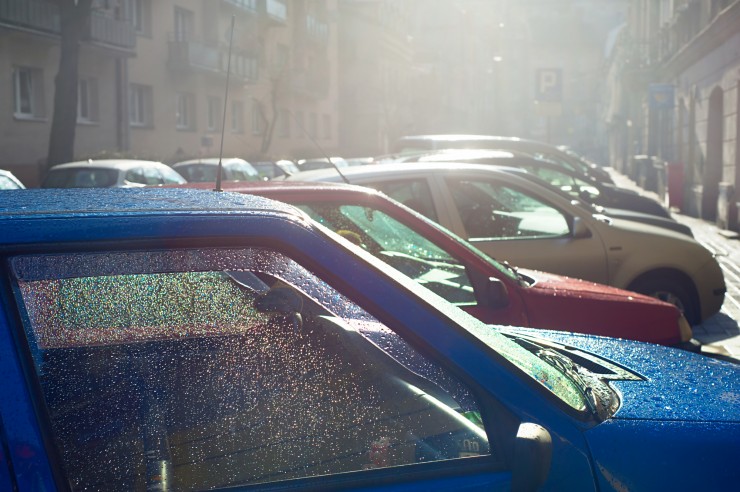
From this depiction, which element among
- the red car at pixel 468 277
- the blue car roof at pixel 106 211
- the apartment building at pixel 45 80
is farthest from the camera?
the apartment building at pixel 45 80

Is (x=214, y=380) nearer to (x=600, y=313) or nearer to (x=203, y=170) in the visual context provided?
(x=600, y=313)

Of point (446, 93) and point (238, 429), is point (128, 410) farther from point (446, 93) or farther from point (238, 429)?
point (446, 93)

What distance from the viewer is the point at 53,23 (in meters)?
26.5

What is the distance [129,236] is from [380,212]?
10.8 feet

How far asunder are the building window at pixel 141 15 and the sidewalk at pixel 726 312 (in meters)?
19.6

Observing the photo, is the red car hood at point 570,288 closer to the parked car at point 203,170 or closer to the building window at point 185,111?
the parked car at point 203,170

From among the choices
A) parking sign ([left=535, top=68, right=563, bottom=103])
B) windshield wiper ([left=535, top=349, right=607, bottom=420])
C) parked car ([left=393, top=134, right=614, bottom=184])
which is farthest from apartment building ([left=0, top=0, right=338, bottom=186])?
windshield wiper ([left=535, top=349, right=607, bottom=420])

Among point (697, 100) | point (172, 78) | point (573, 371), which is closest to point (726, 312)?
point (573, 371)

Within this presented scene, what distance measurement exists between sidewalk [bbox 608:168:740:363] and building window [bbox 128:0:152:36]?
19609mm

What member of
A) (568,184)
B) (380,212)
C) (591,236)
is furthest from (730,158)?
(380,212)

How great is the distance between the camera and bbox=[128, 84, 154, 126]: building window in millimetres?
32406

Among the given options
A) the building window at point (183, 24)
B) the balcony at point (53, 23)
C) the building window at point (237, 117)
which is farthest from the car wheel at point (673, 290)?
the building window at point (237, 117)

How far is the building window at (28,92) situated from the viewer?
2647cm

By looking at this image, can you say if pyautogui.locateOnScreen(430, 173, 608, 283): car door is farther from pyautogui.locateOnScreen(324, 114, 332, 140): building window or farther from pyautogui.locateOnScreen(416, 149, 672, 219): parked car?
pyautogui.locateOnScreen(324, 114, 332, 140): building window
